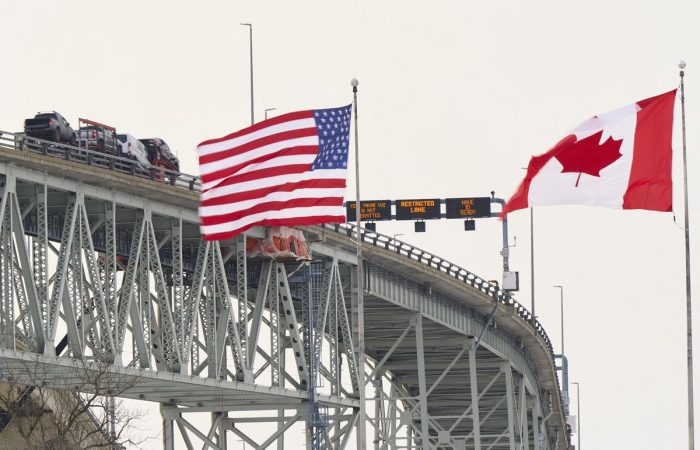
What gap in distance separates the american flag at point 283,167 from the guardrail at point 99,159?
16.6 ft

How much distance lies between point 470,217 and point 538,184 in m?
67.4

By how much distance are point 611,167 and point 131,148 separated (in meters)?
27.5

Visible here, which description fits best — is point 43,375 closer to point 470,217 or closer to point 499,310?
point 499,310

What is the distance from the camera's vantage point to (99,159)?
70750 mm

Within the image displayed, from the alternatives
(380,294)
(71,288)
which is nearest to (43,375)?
(71,288)

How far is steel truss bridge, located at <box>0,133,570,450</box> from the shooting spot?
6756 centimetres

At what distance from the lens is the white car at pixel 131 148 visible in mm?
75188

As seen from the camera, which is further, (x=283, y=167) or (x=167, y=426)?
(x=167, y=426)

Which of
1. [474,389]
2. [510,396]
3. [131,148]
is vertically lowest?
[510,396]

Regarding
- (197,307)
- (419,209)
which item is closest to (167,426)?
(197,307)

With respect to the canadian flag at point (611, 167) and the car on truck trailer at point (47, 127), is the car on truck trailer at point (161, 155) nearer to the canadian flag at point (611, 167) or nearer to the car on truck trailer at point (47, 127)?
the car on truck trailer at point (47, 127)

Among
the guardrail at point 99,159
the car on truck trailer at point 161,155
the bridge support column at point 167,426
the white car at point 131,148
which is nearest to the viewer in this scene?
the guardrail at point 99,159

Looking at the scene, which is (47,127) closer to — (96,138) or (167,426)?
(96,138)

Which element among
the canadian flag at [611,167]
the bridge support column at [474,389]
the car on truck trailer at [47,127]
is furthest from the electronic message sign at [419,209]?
the canadian flag at [611,167]
